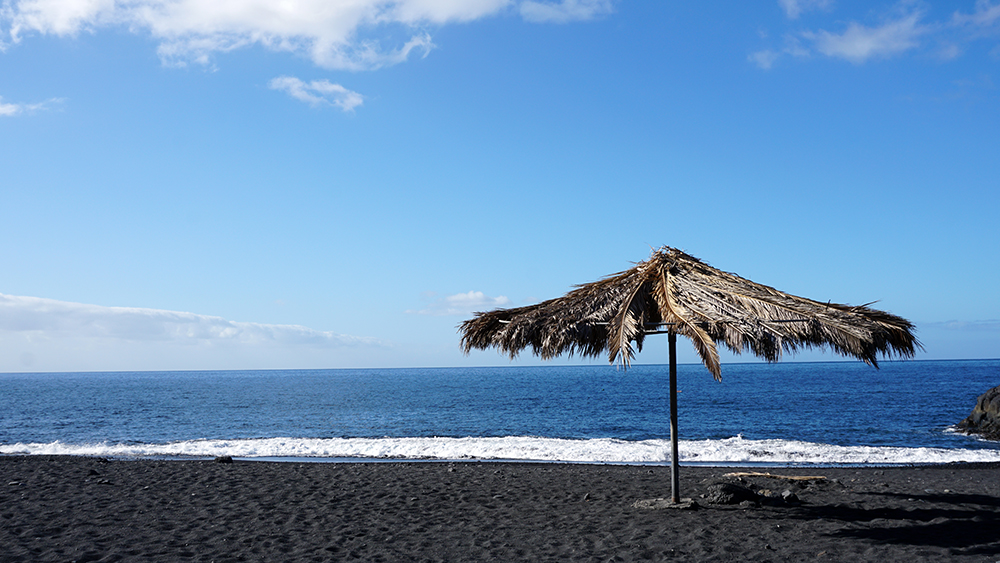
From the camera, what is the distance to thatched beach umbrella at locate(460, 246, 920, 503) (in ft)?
21.3

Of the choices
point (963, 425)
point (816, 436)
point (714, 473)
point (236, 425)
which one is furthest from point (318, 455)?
point (963, 425)

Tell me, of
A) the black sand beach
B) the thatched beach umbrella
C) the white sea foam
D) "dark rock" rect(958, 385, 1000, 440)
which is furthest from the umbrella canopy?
"dark rock" rect(958, 385, 1000, 440)

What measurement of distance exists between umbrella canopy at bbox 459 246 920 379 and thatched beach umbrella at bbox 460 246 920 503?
1cm

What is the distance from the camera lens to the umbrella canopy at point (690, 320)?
650cm

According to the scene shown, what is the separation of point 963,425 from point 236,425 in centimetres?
3299

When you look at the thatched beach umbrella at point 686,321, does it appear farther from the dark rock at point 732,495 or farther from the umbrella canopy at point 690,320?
the dark rock at point 732,495

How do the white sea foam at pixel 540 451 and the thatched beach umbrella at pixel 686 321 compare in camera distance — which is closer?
the thatched beach umbrella at pixel 686 321

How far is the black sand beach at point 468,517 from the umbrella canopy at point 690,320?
6.73 ft

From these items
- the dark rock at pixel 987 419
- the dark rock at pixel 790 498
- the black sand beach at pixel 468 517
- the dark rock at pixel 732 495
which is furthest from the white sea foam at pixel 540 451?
the dark rock at pixel 732 495

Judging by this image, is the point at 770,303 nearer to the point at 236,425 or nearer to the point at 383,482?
the point at 383,482

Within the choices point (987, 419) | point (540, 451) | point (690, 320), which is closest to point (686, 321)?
point (690, 320)

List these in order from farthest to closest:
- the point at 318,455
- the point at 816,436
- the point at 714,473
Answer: the point at 816,436 → the point at 318,455 → the point at 714,473

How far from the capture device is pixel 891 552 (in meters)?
6.28

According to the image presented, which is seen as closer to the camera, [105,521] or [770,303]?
[770,303]
